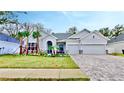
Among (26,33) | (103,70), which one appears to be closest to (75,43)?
(26,33)

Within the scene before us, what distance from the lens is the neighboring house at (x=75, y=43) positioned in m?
15.8

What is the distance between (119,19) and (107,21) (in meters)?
1.18

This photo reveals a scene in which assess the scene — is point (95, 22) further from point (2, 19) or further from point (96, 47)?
point (2, 19)

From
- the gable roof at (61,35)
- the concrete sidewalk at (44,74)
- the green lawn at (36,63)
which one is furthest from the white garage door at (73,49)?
the concrete sidewalk at (44,74)

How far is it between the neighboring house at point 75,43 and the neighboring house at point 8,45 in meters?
1.22

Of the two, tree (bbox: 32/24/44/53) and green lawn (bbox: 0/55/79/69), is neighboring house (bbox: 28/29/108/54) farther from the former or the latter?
green lawn (bbox: 0/55/79/69)

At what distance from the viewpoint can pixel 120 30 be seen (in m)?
20.5

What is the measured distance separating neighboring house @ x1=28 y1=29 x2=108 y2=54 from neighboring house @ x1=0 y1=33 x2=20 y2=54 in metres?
1.22

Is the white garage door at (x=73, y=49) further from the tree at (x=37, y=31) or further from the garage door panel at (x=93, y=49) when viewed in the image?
the tree at (x=37, y=31)

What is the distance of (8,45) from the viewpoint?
1577cm

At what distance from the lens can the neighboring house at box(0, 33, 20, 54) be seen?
14831 millimetres

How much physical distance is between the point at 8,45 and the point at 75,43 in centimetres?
492

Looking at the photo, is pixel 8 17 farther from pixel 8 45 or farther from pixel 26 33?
pixel 8 45

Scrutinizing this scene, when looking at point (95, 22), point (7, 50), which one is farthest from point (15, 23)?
point (95, 22)
